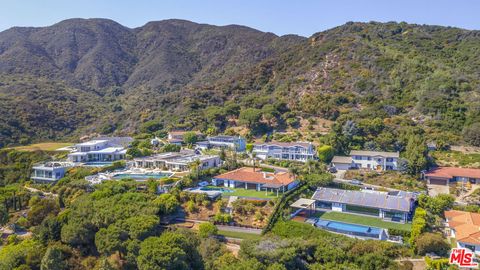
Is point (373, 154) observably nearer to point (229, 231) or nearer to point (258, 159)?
point (258, 159)

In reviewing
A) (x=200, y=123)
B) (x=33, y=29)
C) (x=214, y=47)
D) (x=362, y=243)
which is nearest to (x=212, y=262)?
(x=362, y=243)

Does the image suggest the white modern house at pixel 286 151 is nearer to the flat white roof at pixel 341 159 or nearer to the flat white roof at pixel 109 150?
the flat white roof at pixel 341 159

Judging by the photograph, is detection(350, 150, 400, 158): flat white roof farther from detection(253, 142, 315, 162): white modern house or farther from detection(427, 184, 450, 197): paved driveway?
detection(427, 184, 450, 197): paved driveway

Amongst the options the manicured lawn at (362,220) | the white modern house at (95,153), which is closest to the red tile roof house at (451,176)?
the manicured lawn at (362,220)

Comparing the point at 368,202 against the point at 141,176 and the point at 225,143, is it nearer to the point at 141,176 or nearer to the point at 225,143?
the point at 141,176

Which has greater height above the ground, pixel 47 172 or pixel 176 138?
pixel 176 138

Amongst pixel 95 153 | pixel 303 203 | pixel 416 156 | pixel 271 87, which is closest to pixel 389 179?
pixel 416 156
